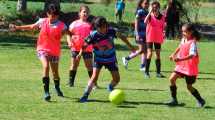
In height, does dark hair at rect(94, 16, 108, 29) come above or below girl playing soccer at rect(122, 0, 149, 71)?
above

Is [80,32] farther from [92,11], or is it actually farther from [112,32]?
[92,11]

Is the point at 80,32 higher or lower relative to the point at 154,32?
higher

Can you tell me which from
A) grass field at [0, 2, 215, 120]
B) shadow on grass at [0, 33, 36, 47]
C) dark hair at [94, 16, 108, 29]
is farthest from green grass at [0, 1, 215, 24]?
dark hair at [94, 16, 108, 29]

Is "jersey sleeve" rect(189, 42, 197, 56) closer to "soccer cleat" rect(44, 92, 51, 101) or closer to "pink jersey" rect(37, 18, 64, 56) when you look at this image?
"pink jersey" rect(37, 18, 64, 56)

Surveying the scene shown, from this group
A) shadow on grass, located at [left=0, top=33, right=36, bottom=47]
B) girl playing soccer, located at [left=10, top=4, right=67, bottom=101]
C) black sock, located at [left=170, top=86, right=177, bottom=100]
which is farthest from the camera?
shadow on grass, located at [left=0, top=33, right=36, bottom=47]

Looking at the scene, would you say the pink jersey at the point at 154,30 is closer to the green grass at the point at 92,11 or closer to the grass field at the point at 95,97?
the grass field at the point at 95,97

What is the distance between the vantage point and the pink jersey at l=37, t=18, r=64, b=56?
41.4 feet

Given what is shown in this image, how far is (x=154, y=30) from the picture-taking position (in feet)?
55.7

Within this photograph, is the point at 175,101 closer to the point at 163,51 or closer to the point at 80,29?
the point at 80,29

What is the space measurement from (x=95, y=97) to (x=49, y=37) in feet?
5.19

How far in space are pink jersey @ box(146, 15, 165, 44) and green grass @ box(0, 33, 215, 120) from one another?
1013 millimetres

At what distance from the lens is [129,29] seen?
37594 millimetres

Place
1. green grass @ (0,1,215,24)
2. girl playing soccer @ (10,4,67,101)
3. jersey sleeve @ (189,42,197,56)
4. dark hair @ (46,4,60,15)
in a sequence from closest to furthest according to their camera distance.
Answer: jersey sleeve @ (189,42,197,56) → dark hair @ (46,4,60,15) → girl playing soccer @ (10,4,67,101) → green grass @ (0,1,215,24)

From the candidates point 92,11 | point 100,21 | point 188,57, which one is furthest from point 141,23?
point 92,11
